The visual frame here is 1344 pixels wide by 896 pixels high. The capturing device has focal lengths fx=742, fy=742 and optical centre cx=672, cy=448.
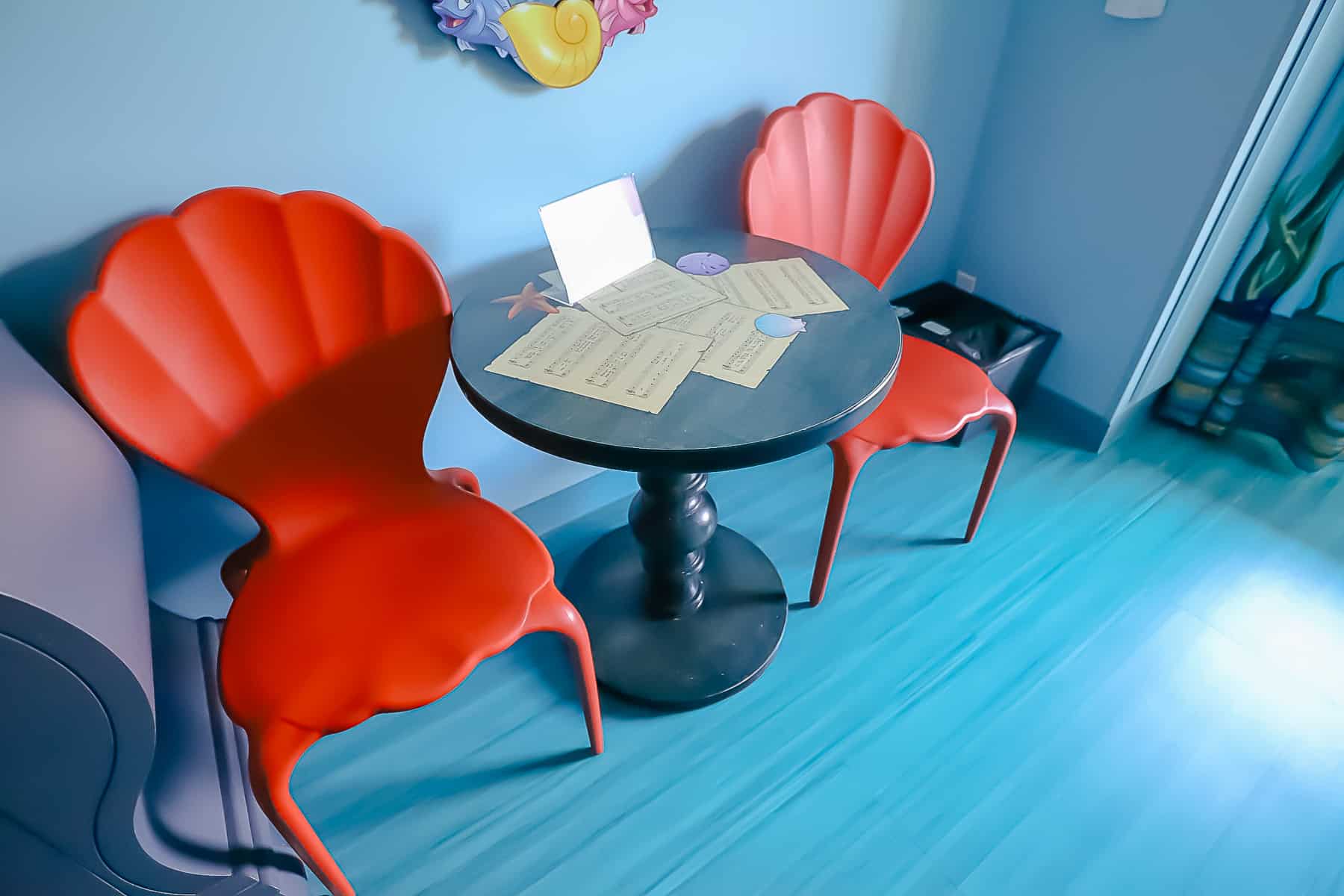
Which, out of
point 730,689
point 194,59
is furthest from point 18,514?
point 730,689

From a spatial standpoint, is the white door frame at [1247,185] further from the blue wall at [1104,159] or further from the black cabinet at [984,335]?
the black cabinet at [984,335]

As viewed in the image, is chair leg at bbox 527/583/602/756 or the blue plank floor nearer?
→ chair leg at bbox 527/583/602/756

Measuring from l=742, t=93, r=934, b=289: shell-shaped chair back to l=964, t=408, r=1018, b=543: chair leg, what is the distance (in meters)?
0.44

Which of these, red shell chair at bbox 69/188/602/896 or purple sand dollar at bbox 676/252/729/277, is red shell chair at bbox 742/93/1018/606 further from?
red shell chair at bbox 69/188/602/896

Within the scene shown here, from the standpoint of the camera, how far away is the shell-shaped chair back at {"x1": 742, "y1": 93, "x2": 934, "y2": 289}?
1641 millimetres

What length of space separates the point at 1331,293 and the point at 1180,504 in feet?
2.21

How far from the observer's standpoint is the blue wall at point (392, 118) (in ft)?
3.40

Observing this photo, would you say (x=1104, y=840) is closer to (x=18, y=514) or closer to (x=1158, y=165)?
(x=1158, y=165)

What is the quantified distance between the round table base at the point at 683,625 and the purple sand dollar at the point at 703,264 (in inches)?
28.4

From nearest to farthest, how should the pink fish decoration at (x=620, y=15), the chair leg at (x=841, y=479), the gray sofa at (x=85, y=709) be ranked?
the gray sofa at (x=85, y=709) → the pink fish decoration at (x=620, y=15) → the chair leg at (x=841, y=479)

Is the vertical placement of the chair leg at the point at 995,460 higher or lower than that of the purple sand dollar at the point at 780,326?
lower

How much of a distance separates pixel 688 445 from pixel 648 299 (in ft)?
1.39

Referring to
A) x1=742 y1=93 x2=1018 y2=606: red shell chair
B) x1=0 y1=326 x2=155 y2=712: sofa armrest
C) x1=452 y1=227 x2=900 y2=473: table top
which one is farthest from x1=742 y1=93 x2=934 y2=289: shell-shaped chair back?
x1=0 y1=326 x2=155 y2=712: sofa armrest

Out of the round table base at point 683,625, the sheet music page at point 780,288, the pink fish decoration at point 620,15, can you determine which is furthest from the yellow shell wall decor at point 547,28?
the round table base at point 683,625
